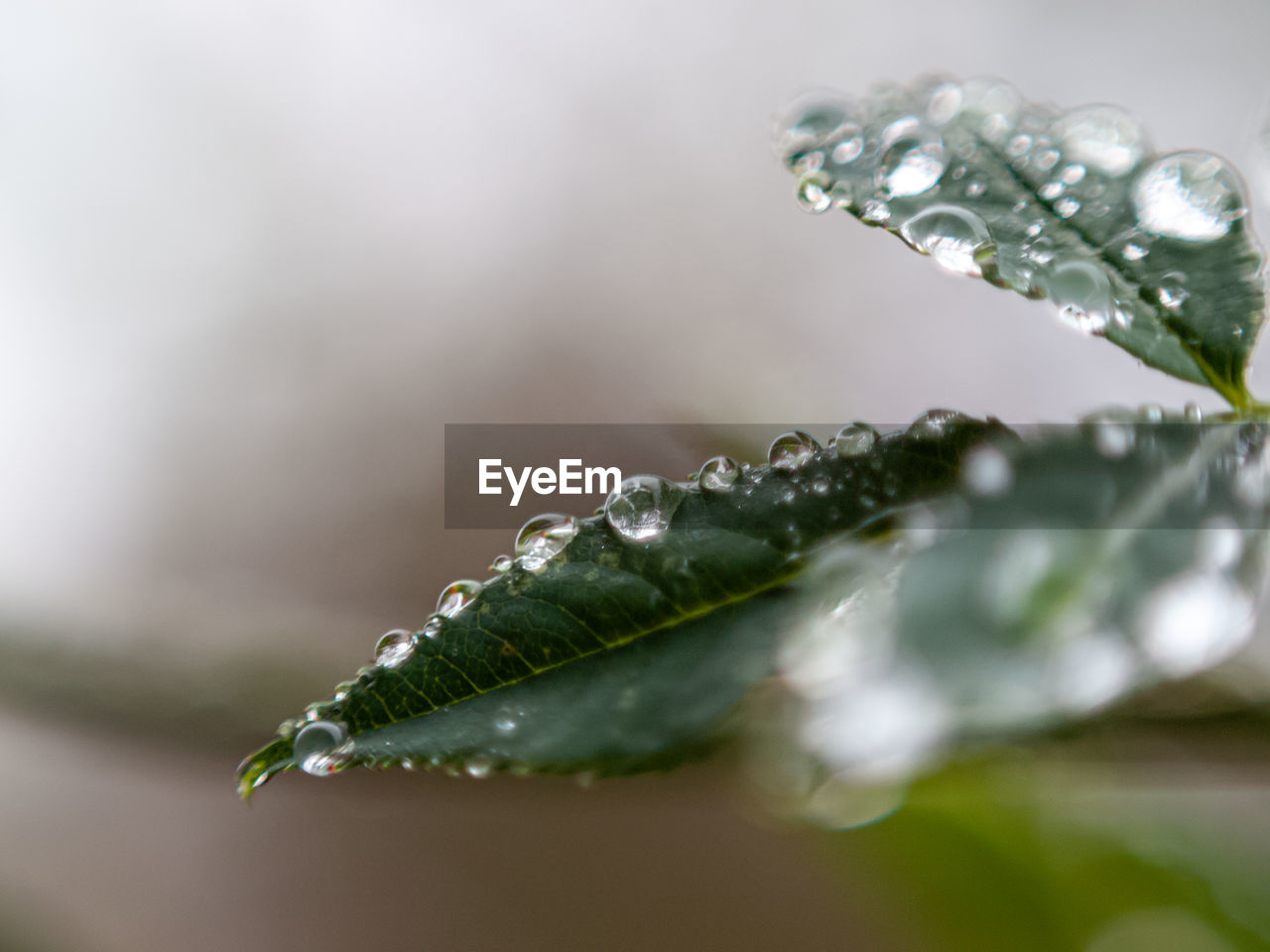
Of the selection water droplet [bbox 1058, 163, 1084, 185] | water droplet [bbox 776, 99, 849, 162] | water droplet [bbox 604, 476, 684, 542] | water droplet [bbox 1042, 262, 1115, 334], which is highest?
water droplet [bbox 776, 99, 849, 162]

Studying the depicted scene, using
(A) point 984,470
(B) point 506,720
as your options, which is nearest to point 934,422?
(A) point 984,470

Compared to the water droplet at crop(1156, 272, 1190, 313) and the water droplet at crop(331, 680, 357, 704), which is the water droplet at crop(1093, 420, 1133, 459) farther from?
the water droplet at crop(331, 680, 357, 704)

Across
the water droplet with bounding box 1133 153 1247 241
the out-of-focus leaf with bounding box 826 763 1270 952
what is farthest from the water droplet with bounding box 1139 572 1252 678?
the out-of-focus leaf with bounding box 826 763 1270 952

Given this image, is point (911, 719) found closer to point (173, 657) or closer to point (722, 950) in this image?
point (173, 657)

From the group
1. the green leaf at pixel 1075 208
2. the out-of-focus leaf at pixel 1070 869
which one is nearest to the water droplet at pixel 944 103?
the green leaf at pixel 1075 208

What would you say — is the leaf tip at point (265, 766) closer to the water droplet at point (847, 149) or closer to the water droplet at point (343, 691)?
the water droplet at point (343, 691)

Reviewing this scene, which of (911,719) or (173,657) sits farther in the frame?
(173,657)

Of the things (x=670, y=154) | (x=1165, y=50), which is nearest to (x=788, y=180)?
(x=670, y=154)
